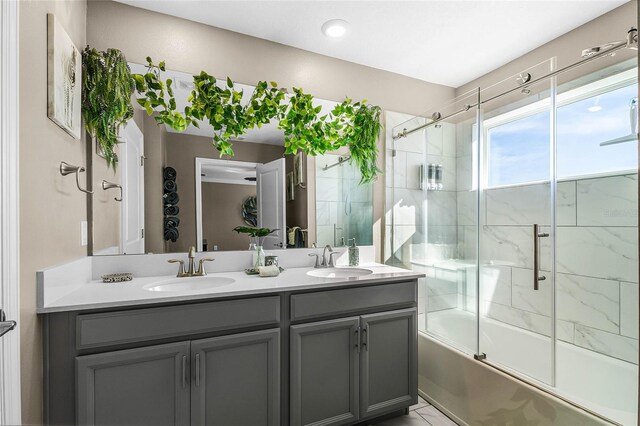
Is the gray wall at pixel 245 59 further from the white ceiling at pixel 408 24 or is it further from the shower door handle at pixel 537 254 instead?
the shower door handle at pixel 537 254

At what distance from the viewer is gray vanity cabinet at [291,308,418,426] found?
1650 millimetres

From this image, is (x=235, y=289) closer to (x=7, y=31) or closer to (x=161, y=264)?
(x=161, y=264)

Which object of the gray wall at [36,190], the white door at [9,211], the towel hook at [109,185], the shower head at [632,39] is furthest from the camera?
the towel hook at [109,185]

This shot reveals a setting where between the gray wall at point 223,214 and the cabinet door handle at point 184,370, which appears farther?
the gray wall at point 223,214

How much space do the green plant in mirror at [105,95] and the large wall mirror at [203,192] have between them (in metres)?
0.09

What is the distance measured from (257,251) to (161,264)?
0.56 meters

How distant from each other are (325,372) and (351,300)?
0.40 metres

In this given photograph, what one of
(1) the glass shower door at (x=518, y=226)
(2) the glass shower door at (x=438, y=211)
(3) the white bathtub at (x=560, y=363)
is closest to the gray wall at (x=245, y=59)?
(2) the glass shower door at (x=438, y=211)

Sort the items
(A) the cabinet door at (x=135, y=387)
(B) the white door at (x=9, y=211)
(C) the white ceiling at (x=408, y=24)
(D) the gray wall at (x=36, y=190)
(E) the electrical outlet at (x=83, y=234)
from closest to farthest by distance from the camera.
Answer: (B) the white door at (x=9, y=211) → (D) the gray wall at (x=36, y=190) → (A) the cabinet door at (x=135, y=387) → (E) the electrical outlet at (x=83, y=234) → (C) the white ceiling at (x=408, y=24)

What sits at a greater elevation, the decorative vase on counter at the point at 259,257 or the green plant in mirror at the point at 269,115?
the green plant in mirror at the point at 269,115

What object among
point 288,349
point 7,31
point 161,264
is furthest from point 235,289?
point 7,31

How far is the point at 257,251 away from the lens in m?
2.00

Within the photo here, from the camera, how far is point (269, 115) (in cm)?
213

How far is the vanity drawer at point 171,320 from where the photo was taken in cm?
126
